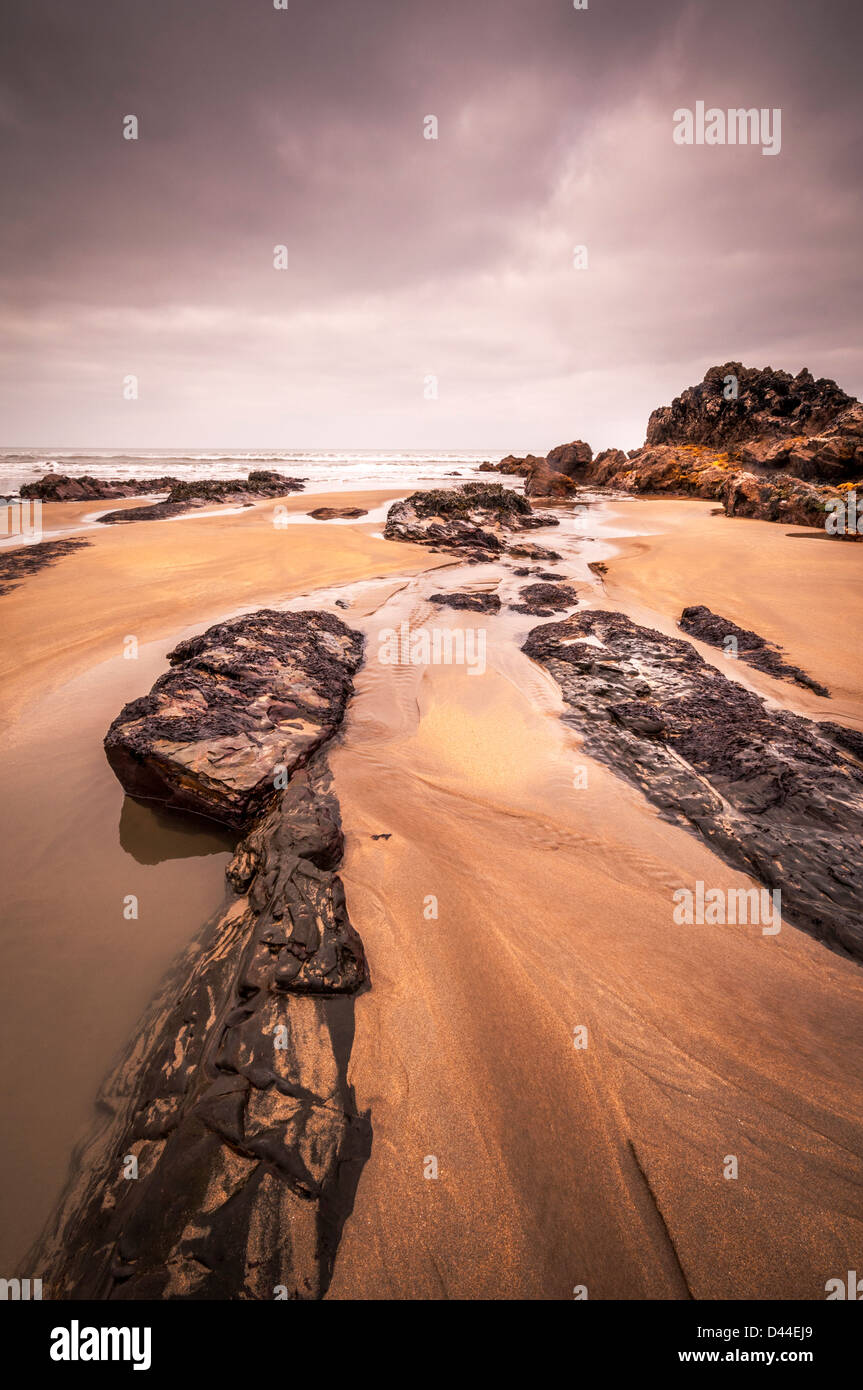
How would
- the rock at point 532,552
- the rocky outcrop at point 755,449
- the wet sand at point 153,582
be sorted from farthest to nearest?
the rocky outcrop at point 755,449 < the rock at point 532,552 < the wet sand at point 153,582

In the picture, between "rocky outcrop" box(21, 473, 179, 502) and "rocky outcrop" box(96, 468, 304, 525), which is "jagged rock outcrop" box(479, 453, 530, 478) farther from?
"rocky outcrop" box(21, 473, 179, 502)

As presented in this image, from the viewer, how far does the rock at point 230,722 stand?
10.3ft

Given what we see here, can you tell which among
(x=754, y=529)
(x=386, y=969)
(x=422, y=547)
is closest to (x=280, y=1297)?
(x=386, y=969)

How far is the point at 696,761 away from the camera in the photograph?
3.50 meters

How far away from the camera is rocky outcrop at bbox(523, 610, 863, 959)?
2.54 meters

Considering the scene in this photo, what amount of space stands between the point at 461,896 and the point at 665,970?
1.05 m

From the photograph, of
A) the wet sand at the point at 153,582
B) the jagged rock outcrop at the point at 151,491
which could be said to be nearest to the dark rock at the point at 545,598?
the wet sand at the point at 153,582

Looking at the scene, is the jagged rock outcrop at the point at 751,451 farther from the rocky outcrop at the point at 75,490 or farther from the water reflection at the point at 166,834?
the rocky outcrop at the point at 75,490

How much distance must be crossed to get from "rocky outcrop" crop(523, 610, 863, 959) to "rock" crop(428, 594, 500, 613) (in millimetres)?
2332

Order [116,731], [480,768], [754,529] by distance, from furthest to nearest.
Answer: [754,529] < [480,768] < [116,731]

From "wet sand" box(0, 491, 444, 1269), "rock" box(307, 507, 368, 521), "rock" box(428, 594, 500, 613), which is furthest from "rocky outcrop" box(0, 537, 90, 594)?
"rock" box(307, 507, 368, 521)

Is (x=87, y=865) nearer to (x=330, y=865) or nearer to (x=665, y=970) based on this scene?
(x=330, y=865)

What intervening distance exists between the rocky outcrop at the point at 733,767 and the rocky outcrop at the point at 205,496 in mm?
17268

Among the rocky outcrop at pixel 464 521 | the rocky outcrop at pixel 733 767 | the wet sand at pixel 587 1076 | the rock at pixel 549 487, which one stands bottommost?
the wet sand at pixel 587 1076
